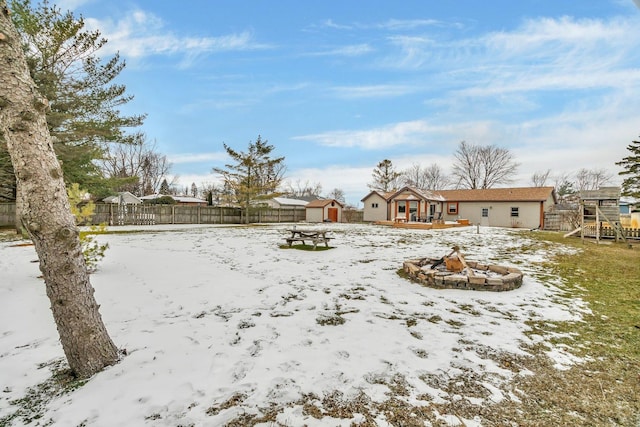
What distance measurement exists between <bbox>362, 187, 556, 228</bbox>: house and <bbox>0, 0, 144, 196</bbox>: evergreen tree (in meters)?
20.7

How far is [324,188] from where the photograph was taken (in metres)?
58.7

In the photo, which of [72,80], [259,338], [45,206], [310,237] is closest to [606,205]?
[310,237]

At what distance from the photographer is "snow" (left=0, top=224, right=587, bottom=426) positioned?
2062mm

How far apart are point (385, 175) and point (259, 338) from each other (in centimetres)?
3668

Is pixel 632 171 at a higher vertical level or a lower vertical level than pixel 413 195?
higher

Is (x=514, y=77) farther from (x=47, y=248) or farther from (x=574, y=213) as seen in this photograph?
(x=47, y=248)

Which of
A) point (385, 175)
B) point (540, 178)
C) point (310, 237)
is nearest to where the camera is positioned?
point (310, 237)

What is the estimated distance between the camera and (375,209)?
28578 mm

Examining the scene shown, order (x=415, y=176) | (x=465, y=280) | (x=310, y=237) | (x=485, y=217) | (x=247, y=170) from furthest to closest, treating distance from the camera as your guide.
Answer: (x=415, y=176) → (x=485, y=217) → (x=247, y=170) → (x=310, y=237) → (x=465, y=280)

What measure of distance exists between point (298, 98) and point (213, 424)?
16497 mm

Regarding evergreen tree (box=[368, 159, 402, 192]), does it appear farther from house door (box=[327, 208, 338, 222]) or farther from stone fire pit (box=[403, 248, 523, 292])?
stone fire pit (box=[403, 248, 523, 292])

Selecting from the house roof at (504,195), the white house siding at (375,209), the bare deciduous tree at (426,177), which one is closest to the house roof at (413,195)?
the white house siding at (375,209)

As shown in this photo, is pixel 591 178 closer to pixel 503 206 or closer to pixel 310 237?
pixel 503 206

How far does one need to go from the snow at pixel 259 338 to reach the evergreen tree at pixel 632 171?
13089mm
